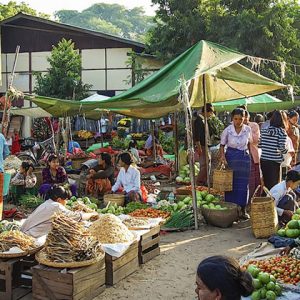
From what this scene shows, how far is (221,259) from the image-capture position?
2.09 m

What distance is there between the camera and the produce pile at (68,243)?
4285 millimetres

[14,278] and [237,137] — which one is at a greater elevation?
[237,137]

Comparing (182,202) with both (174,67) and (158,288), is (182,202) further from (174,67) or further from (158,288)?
(158,288)

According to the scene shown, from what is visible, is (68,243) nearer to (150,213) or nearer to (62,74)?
(150,213)

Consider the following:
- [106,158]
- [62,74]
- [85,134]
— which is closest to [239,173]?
→ [106,158]

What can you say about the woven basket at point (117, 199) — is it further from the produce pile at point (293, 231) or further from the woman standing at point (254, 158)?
the produce pile at point (293, 231)

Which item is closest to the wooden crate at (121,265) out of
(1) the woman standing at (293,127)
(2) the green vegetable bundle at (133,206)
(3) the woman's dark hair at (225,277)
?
(2) the green vegetable bundle at (133,206)

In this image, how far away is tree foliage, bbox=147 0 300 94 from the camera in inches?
666

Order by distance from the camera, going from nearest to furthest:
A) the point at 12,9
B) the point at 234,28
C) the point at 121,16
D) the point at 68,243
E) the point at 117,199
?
the point at 68,243 < the point at 117,199 < the point at 234,28 < the point at 12,9 < the point at 121,16

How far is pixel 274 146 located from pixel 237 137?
629mm

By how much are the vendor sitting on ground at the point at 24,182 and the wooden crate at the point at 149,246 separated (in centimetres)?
451

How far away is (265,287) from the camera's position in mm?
→ 4012

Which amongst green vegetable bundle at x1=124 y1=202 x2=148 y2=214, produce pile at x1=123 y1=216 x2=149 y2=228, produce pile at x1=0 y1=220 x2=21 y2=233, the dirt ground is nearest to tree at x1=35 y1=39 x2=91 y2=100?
green vegetable bundle at x1=124 y1=202 x2=148 y2=214

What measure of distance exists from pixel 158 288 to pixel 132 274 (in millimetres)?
498
